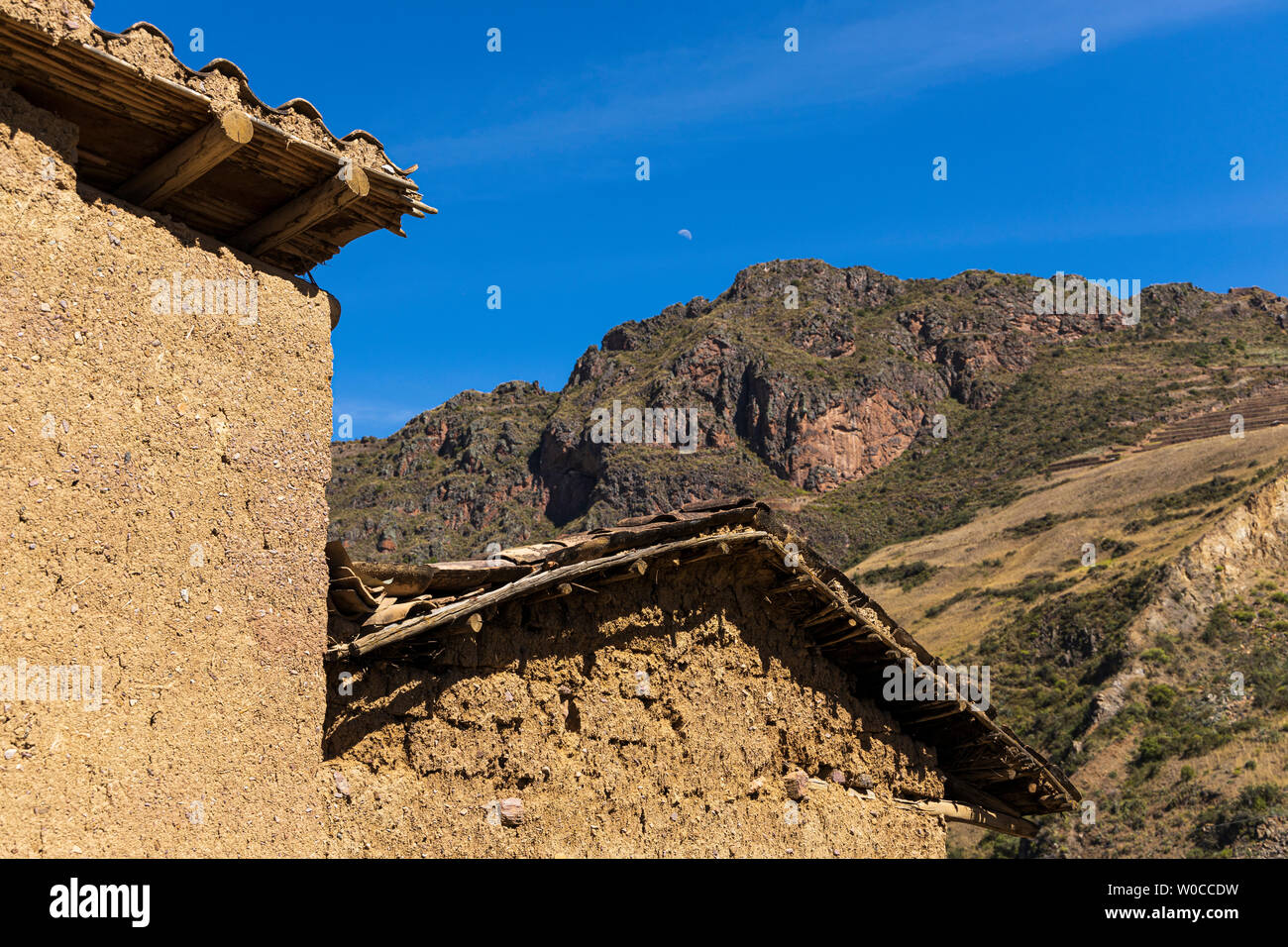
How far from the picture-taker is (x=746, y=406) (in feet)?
298

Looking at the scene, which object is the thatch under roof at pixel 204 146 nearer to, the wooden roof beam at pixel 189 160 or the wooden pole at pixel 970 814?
the wooden roof beam at pixel 189 160

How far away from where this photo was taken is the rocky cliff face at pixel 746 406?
82.8 metres

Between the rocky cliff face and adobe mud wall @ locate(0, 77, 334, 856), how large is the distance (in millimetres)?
72239

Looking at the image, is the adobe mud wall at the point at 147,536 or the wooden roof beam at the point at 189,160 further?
the wooden roof beam at the point at 189,160

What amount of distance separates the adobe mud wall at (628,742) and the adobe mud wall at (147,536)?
515mm

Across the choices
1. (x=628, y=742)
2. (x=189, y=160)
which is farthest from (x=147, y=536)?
(x=628, y=742)

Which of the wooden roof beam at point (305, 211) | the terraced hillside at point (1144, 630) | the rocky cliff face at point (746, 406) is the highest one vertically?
the rocky cliff face at point (746, 406)

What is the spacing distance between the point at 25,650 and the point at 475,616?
2.14m

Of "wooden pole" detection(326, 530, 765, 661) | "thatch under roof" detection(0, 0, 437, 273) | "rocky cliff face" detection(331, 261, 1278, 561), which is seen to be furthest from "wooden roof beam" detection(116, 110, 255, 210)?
"rocky cliff face" detection(331, 261, 1278, 561)

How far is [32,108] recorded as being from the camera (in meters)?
4.47

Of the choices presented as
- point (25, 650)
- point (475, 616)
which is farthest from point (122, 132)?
point (475, 616)

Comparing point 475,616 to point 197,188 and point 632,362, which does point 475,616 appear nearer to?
point 197,188

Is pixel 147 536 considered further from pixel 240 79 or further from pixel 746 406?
pixel 746 406

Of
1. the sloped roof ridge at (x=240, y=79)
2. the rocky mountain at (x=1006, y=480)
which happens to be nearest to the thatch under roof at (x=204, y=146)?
the sloped roof ridge at (x=240, y=79)
